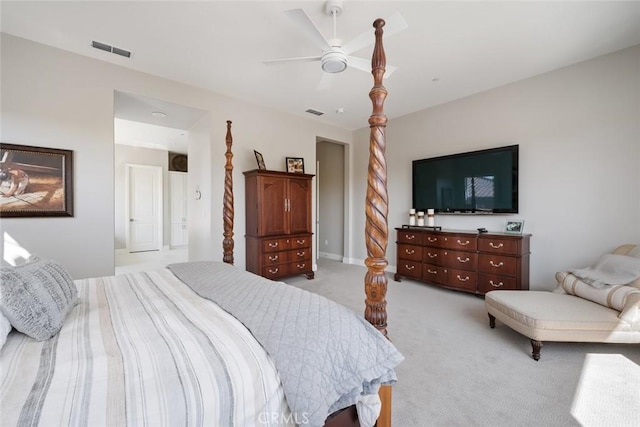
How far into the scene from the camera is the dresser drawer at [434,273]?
3.82 m

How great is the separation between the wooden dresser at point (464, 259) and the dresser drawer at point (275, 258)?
185 cm

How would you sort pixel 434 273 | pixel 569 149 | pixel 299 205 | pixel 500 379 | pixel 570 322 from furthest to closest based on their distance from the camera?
pixel 299 205 → pixel 434 273 → pixel 569 149 → pixel 570 322 → pixel 500 379

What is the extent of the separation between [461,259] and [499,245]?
1.63ft

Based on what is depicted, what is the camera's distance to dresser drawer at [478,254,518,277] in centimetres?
321

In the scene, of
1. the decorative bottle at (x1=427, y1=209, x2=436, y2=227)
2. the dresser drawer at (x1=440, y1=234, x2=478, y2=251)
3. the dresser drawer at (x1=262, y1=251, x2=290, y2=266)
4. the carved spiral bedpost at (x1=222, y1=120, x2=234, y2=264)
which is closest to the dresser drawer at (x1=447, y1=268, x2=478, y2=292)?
the dresser drawer at (x1=440, y1=234, x2=478, y2=251)

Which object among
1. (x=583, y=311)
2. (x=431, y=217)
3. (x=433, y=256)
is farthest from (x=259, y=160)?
(x=583, y=311)

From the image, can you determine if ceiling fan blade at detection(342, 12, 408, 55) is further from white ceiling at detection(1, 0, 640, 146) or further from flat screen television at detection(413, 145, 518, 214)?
flat screen television at detection(413, 145, 518, 214)

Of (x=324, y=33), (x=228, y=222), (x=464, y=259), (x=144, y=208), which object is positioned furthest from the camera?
(x=144, y=208)

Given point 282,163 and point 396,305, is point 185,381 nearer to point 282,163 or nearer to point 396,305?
point 396,305

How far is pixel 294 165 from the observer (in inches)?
184

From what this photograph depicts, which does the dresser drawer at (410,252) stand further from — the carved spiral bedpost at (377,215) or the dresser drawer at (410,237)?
the carved spiral bedpost at (377,215)

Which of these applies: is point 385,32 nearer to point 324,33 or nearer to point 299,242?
point 324,33

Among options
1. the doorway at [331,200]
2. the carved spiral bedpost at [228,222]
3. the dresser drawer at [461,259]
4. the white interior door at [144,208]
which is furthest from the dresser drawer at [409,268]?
the white interior door at [144,208]

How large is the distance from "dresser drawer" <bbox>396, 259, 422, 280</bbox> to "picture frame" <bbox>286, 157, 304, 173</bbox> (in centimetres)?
229
